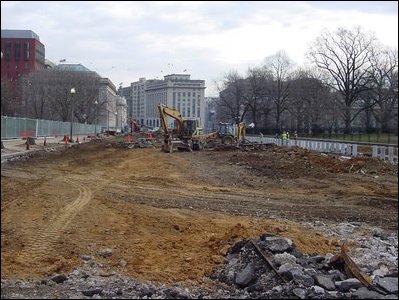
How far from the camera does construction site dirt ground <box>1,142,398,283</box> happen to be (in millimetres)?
8586

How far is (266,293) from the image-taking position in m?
6.58

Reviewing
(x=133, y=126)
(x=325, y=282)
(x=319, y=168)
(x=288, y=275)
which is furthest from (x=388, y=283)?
(x=133, y=126)

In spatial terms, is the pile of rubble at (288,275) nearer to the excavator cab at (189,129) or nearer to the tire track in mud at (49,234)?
the tire track in mud at (49,234)

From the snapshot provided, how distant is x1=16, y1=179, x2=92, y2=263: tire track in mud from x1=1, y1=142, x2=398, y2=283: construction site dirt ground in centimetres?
2

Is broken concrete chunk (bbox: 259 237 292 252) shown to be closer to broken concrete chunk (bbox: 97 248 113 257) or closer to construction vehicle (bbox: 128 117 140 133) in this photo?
broken concrete chunk (bbox: 97 248 113 257)

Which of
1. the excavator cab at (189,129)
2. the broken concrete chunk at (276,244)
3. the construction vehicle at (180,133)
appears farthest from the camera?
the excavator cab at (189,129)

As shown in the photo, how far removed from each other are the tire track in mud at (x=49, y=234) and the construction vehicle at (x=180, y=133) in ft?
85.2

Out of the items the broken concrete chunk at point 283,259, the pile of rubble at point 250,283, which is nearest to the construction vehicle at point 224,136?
the pile of rubble at point 250,283

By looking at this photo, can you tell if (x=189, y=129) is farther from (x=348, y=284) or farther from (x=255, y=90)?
(x=255, y=90)

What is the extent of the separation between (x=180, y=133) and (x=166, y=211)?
31.9 meters

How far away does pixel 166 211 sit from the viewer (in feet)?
43.6

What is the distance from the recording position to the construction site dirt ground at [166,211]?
28.2 ft

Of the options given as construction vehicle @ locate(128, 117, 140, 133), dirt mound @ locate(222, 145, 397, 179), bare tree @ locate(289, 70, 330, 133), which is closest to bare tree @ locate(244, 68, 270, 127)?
bare tree @ locate(289, 70, 330, 133)

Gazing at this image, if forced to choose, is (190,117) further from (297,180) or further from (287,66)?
(287,66)
